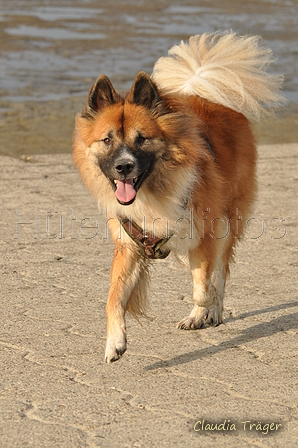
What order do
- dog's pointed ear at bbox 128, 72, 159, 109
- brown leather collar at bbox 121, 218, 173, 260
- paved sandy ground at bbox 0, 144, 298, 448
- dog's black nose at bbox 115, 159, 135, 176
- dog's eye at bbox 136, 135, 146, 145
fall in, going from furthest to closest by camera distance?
1. brown leather collar at bbox 121, 218, 173, 260
2. dog's pointed ear at bbox 128, 72, 159, 109
3. dog's eye at bbox 136, 135, 146, 145
4. dog's black nose at bbox 115, 159, 135, 176
5. paved sandy ground at bbox 0, 144, 298, 448

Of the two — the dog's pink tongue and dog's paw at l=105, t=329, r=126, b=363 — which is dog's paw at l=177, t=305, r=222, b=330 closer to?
dog's paw at l=105, t=329, r=126, b=363

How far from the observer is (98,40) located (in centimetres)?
1748

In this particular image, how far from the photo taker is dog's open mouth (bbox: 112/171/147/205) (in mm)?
4008

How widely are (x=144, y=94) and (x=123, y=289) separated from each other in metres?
1.17

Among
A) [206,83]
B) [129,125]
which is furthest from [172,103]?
[206,83]

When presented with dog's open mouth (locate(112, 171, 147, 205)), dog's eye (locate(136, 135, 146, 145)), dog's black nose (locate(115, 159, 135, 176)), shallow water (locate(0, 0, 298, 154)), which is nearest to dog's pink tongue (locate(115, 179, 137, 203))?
dog's open mouth (locate(112, 171, 147, 205))

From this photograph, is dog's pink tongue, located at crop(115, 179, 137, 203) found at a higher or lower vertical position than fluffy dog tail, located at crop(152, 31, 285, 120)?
lower

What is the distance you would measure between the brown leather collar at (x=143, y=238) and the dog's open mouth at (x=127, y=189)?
29cm

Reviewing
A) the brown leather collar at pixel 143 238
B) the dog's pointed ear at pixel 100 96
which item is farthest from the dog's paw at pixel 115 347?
the dog's pointed ear at pixel 100 96

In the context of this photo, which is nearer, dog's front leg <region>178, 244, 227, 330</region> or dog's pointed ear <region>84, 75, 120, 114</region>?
dog's pointed ear <region>84, 75, 120, 114</region>

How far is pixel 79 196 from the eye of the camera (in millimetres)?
7199

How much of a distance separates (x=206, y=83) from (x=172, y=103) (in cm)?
77

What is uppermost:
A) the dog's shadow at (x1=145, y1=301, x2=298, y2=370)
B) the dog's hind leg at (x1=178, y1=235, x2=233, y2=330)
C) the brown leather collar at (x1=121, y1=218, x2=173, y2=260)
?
the brown leather collar at (x1=121, y1=218, x2=173, y2=260)

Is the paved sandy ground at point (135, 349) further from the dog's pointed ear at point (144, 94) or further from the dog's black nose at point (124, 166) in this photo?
the dog's pointed ear at point (144, 94)
